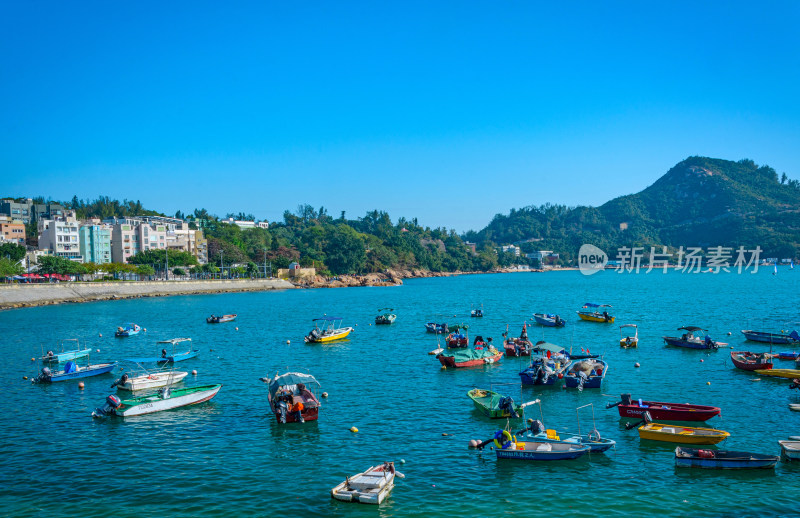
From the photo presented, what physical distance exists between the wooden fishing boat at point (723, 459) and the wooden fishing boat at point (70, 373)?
125 feet

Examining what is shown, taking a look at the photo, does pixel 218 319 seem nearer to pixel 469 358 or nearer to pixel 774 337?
pixel 469 358

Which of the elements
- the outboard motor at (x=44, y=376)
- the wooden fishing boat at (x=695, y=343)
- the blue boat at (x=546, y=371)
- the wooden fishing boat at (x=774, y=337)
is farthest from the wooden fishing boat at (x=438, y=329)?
the outboard motor at (x=44, y=376)

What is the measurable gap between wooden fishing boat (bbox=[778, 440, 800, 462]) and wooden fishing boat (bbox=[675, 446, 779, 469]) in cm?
79

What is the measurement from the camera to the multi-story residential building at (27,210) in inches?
7096

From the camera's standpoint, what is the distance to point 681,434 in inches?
977

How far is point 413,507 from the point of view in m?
19.1

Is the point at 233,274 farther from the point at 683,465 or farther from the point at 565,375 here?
the point at 683,465

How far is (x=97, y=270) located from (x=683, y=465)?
137 m

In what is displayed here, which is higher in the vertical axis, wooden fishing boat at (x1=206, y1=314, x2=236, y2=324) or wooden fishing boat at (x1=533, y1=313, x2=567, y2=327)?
wooden fishing boat at (x1=206, y1=314, x2=236, y2=324)

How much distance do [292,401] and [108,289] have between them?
3989 inches

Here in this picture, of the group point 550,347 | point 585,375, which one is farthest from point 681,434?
point 550,347

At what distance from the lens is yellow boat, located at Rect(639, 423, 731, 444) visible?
2435cm

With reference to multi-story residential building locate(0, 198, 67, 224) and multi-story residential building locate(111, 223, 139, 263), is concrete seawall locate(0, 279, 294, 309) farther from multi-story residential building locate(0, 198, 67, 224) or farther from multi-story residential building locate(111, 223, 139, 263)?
multi-story residential building locate(0, 198, 67, 224)

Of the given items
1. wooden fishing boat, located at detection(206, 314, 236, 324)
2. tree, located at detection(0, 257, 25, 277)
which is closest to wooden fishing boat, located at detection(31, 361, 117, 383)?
wooden fishing boat, located at detection(206, 314, 236, 324)
